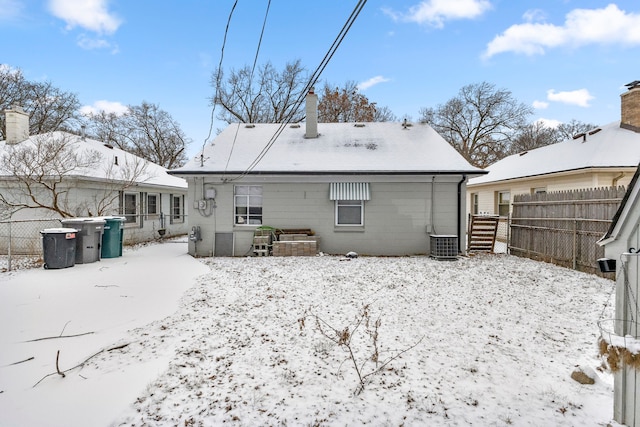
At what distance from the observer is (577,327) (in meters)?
4.96

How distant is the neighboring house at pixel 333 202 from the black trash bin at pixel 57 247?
3.58 m

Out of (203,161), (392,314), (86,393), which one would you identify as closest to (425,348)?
(392,314)

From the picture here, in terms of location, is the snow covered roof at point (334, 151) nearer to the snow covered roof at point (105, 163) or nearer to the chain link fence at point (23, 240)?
the snow covered roof at point (105, 163)

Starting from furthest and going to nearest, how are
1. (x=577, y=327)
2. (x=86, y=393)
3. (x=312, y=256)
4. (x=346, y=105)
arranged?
(x=346, y=105), (x=312, y=256), (x=577, y=327), (x=86, y=393)

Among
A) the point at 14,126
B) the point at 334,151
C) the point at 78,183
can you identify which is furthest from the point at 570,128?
the point at 14,126

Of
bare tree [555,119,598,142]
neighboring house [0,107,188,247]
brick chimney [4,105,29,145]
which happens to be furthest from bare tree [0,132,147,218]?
bare tree [555,119,598,142]

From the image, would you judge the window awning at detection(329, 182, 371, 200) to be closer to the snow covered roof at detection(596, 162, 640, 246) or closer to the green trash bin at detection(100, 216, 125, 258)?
the green trash bin at detection(100, 216, 125, 258)

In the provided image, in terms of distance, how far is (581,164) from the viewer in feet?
39.1

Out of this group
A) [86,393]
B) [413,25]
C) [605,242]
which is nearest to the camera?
[605,242]

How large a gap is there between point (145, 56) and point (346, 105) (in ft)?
59.6

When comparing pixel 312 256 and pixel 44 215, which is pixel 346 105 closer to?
pixel 312 256

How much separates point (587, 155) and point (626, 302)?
12.9m

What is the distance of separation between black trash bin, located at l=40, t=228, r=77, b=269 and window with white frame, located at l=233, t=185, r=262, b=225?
4.73 metres

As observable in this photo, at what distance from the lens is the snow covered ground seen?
114 inches
